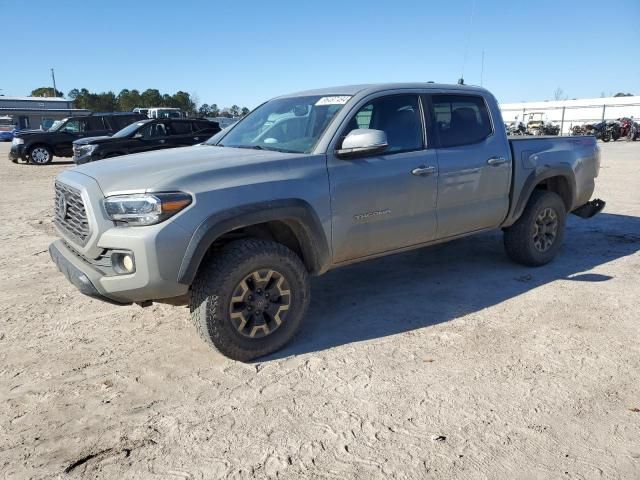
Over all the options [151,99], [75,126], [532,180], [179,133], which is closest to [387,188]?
[532,180]

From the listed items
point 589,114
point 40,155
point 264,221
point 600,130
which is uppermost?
point 264,221

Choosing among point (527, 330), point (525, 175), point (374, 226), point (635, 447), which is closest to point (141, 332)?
point (374, 226)

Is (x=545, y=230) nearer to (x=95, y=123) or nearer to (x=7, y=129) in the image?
(x=95, y=123)

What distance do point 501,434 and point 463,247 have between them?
13.4 ft

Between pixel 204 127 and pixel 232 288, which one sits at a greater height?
pixel 204 127

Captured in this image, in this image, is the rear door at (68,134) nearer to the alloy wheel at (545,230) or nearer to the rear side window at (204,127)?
the rear side window at (204,127)

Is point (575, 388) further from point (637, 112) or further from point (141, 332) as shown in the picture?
point (637, 112)

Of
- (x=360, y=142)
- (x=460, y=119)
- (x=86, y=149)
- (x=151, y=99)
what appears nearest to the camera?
(x=360, y=142)

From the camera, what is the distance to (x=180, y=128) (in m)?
14.5

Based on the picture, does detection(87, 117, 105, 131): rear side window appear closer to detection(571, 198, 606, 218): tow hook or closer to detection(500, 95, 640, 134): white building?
detection(571, 198, 606, 218): tow hook

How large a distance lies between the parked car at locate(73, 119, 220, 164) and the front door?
34.3 ft

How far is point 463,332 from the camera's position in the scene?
396 cm

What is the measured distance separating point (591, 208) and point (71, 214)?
5.74 m

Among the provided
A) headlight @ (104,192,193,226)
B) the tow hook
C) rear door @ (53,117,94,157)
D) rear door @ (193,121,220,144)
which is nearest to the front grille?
headlight @ (104,192,193,226)
